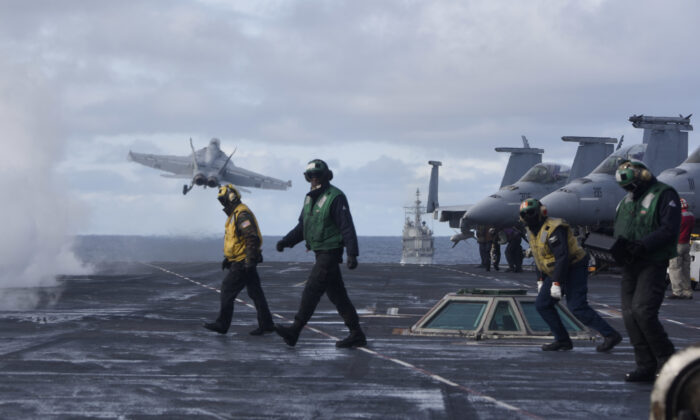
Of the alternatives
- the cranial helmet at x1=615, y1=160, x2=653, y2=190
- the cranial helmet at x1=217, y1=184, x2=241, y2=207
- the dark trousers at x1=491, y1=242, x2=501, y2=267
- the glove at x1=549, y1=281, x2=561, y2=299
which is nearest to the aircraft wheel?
the cranial helmet at x1=615, y1=160, x2=653, y2=190

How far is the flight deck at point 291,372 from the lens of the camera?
6.52m

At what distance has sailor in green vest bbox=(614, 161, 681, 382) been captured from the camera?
7.88 metres

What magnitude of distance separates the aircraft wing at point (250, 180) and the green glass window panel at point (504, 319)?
214 ft

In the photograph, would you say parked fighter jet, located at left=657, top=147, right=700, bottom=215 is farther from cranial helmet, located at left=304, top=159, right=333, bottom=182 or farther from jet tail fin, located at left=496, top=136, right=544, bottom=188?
jet tail fin, located at left=496, top=136, right=544, bottom=188

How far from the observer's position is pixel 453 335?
11273 millimetres

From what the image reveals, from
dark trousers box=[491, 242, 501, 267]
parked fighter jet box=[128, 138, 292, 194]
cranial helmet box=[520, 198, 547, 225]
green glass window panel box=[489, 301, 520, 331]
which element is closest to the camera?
cranial helmet box=[520, 198, 547, 225]

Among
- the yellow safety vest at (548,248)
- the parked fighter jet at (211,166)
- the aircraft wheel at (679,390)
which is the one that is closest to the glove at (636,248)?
the yellow safety vest at (548,248)

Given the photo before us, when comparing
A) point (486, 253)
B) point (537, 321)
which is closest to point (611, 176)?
point (486, 253)

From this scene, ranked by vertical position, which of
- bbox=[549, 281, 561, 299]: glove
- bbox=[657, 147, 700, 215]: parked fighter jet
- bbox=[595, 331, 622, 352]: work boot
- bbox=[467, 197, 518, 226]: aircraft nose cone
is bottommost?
bbox=[595, 331, 622, 352]: work boot

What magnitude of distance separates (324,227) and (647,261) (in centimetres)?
378

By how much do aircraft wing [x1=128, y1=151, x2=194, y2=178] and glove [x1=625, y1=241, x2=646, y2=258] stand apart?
75747 mm

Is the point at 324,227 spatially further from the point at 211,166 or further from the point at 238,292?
the point at 211,166

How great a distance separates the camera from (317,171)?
10.5m

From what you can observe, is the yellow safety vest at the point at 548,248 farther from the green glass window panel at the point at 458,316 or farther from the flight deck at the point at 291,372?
the green glass window panel at the point at 458,316
